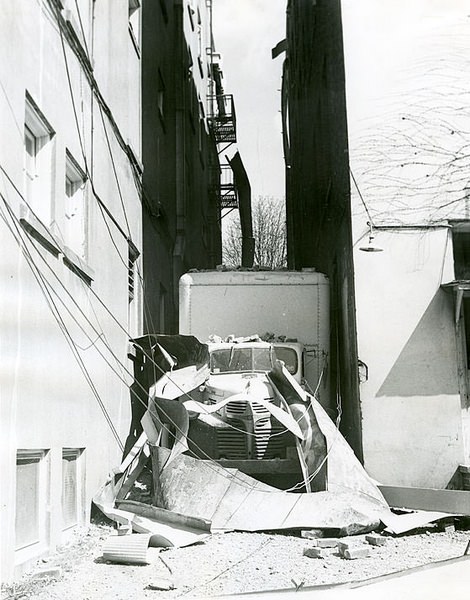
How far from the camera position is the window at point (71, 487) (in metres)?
8.44

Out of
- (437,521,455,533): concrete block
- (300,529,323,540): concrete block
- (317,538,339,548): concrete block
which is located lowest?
(437,521,455,533): concrete block

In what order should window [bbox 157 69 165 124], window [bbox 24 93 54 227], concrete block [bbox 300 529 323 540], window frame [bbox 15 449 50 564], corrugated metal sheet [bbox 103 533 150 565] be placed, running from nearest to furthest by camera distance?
window frame [bbox 15 449 50 564] < corrugated metal sheet [bbox 103 533 150 565] < window [bbox 24 93 54 227] < concrete block [bbox 300 529 323 540] < window [bbox 157 69 165 124]

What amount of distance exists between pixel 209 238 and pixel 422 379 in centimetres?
1900

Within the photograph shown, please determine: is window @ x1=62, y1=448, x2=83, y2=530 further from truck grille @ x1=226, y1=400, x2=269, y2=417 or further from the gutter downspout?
the gutter downspout

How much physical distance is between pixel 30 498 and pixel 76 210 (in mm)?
3992

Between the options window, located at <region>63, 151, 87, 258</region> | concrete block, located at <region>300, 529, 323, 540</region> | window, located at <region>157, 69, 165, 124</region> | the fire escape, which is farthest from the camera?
the fire escape

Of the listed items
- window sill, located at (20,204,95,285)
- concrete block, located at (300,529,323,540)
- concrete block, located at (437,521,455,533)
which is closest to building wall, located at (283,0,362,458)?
concrete block, located at (437,521,455,533)

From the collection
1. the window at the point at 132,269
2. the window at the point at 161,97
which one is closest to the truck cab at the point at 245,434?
the window at the point at 132,269

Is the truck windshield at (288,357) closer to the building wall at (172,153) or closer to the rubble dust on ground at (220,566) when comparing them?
the building wall at (172,153)

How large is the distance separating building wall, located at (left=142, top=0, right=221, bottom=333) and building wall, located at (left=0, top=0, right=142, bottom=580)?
3015 mm

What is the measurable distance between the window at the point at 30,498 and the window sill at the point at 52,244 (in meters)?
2.05

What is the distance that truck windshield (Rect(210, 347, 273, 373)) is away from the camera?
12.9 meters

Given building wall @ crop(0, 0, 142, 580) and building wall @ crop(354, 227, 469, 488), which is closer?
building wall @ crop(0, 0, 142, 580)

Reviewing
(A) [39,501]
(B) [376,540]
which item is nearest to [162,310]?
(B) [376,540]
